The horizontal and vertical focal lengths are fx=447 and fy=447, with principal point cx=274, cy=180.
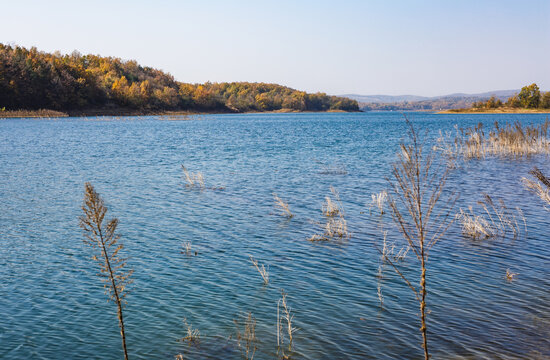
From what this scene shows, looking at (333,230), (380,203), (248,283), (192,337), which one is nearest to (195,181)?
(380,203)

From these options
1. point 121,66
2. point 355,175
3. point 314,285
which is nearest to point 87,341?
point 314,285

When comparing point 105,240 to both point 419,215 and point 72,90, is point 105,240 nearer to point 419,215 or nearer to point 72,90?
point 419,215

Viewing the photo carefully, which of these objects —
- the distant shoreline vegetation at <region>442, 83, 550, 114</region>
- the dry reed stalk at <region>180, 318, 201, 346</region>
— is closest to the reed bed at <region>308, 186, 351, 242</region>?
the dry reed stalk at <region>180, 318, 201, 346</region>

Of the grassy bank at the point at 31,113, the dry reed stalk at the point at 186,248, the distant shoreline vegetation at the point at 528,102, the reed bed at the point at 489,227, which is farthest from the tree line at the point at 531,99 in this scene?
the dry reed stalk at the point at 186,248

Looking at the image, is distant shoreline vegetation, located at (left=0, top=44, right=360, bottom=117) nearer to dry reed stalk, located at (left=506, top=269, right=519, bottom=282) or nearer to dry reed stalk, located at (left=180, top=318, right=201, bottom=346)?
dry reed stalk, located at (left=180, top=318, right=201, bottom=346)

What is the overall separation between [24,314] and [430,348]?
784 cm

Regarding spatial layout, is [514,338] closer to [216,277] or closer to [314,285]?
[314,285]

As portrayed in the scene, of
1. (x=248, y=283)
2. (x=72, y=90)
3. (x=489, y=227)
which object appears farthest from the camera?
(x=72, y=90)

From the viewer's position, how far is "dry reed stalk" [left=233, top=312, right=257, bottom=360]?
24.7 ft

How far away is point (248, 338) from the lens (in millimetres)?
8070

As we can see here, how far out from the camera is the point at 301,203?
781 inches

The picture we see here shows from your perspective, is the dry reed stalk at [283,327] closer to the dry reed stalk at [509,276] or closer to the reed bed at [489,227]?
the dry reed stalk at [509,276]

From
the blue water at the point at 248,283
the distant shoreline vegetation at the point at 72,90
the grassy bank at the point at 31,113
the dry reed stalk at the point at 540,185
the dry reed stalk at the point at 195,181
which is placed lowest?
the blue water at the point at 248,283

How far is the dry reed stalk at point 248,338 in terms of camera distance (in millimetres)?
7539
